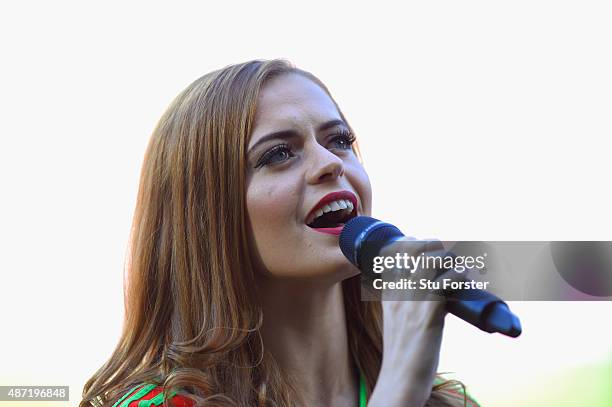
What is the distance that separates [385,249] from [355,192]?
0.53m

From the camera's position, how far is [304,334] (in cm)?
208

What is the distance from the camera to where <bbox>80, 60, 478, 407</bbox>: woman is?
193cm

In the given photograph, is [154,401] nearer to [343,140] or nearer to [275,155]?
[275,155]

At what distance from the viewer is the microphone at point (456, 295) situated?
1.20m

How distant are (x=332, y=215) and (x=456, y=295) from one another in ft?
2.29

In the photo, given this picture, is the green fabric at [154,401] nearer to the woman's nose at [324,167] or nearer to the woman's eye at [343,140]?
the woman's nose at [324,167]

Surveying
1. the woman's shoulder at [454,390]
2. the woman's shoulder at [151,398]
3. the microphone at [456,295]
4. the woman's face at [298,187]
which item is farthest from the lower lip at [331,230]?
the woman's shoulder at [454,390]

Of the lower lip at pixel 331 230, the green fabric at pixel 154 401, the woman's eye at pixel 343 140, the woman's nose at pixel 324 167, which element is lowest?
the green fabric at pixel 154 401

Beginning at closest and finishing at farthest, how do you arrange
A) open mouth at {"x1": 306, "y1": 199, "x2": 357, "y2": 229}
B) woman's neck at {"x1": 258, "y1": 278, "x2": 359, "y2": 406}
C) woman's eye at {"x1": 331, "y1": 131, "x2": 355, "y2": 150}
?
open mouth at {"x1": 306, "y1": 199, "x2": 357, "y2": 229} → woman's neck at {"x1": 258, "y1": 278, "x2": 359, "y2": 406} → woman's eye at {"x1": 331, "y1": 131, "x2": 355, "y2": 150}

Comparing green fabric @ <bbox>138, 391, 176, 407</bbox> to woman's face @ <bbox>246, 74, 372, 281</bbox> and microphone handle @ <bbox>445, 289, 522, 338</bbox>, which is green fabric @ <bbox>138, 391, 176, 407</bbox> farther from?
microphone handle @ <bbox>445, 289, 522, 338</bbox>

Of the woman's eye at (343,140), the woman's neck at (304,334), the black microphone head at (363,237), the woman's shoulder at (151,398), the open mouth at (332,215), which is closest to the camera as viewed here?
the black microphone head at (363,237)

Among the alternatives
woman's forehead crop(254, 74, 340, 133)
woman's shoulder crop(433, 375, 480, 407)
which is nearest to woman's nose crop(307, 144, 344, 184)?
woman's forehead crop(254, 74, 340, 133)

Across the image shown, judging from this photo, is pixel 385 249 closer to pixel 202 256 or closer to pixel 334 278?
pixel 334 278

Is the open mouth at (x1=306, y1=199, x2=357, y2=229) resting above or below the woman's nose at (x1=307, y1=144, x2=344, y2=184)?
below
